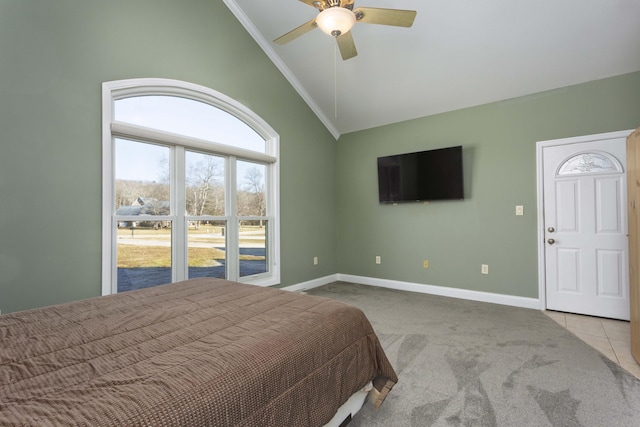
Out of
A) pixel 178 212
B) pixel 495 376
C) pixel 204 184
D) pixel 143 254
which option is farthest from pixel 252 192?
pixel 495 376

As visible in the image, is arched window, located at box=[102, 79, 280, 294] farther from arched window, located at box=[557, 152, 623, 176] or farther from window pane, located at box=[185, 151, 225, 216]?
arched window, located at box=[557, 152, 623, 176]

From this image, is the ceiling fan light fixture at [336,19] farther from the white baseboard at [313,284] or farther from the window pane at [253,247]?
the white baseboard at [313,284]

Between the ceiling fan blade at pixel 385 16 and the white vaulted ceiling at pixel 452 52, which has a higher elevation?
the white vaulted ceiling at pixel 452 52

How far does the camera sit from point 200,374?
0.92 m

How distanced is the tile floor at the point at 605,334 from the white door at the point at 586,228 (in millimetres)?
153

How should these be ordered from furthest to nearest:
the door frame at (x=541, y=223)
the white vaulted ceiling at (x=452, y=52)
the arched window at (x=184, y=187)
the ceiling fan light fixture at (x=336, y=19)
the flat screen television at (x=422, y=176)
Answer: the flat screen television at (x=422, y=176) < the door frame at (x=541, y=223) < the white vaulted ceiling at (x=452, y=52) < the arched window at (x=184, y=187) < the ceiling fan light fixture at (x=336, y=19)

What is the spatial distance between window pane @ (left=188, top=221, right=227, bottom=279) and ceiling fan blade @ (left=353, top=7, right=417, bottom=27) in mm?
2602

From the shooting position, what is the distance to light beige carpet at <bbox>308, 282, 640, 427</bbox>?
1703mm

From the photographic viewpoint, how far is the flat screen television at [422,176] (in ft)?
13.5

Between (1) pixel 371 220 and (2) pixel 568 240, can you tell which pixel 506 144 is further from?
(1) pixel 371 220

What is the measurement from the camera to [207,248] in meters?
3.56

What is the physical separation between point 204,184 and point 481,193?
138 inches

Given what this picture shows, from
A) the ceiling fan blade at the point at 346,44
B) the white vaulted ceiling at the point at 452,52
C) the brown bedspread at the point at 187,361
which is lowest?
the brown bedspread at the point at 187,361

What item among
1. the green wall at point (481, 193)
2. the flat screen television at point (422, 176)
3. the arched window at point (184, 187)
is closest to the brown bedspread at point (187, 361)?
the arched window at point (184, 187)
